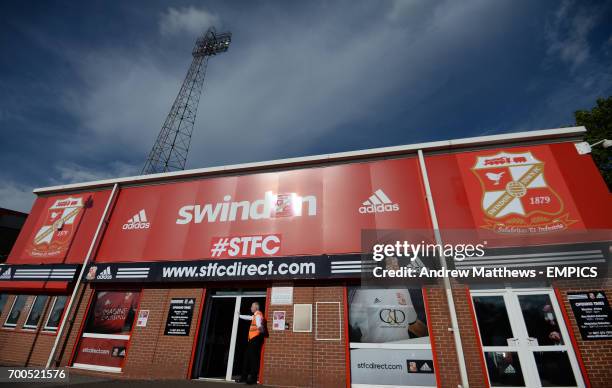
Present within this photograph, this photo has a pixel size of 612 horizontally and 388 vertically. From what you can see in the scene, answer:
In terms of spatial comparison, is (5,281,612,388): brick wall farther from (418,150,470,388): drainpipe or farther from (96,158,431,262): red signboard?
(96,158,431,262): red signboard

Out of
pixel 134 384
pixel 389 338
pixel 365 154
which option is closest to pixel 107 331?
pixel 134 384

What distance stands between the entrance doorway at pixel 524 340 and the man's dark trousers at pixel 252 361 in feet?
17.1

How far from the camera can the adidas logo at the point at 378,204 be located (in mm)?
8133

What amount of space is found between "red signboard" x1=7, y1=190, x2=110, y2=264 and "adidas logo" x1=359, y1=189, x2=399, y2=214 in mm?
9679

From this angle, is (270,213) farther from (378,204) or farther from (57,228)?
(57,228)

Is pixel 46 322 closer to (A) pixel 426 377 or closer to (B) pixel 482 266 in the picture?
(A) pixel 426 377

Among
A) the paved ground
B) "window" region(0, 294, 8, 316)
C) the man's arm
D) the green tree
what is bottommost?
the paved ground

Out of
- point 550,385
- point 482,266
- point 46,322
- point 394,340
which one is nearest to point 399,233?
point 482,266

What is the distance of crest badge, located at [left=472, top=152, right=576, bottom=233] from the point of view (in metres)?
7.18

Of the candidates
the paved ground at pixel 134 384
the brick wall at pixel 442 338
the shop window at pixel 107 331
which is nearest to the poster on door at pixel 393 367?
the brick wall at pixel 442 338

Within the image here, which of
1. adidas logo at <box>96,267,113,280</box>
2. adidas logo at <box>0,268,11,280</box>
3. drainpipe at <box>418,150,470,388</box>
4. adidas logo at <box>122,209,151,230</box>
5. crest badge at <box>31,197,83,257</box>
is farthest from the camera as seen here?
crest badge at <box>31,197,83,257</box>

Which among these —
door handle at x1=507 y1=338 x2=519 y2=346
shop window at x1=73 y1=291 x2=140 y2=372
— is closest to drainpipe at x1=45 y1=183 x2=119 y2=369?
shop window at x1=73 y1=291 x2=140 y2=372

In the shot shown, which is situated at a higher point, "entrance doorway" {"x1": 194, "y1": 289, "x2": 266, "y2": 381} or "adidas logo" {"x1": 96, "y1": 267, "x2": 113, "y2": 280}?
"adidas logo" {"x1": 96, "y1": 267, "x2": 113, "y2": 280}

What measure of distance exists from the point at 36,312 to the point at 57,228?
304 centimetres
